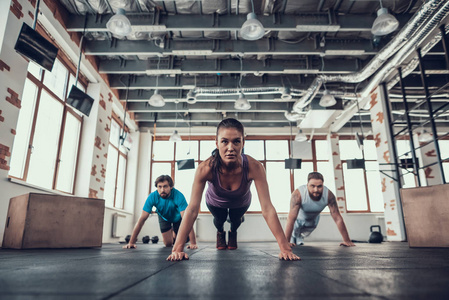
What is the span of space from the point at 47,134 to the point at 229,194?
4.54 meters

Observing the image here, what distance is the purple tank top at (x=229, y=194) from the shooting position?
7.50 ft

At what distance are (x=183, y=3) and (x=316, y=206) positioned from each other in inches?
153

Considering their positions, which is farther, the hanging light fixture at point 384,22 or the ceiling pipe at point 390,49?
the ceiling pipe at point 390,49

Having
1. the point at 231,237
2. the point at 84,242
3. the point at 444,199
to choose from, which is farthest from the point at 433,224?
the point at 84,242

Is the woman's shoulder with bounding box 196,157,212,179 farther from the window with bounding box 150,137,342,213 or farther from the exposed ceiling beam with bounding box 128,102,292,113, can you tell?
the window with bounding box 150,137,342,213

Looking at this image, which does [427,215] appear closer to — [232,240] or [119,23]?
[232,240]

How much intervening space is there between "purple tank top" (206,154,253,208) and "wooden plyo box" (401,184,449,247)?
1.87 metres

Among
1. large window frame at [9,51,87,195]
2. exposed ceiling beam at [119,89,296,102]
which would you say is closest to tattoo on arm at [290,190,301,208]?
large window frame at [9,51,87,195]

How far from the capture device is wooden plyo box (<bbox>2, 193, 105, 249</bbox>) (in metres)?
3.18

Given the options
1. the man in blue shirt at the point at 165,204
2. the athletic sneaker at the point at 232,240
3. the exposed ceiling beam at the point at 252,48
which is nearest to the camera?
the athletic sneaker at the point at 232,240

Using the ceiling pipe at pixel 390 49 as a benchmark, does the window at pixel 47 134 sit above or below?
below

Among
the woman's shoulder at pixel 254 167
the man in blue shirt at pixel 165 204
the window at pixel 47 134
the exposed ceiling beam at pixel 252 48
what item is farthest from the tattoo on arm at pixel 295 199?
the window at pixel 47 134

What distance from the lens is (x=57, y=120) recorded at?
232 inches

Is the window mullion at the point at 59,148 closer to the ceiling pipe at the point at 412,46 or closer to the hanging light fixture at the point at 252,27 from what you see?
the hanging light fixture at the point at 252,27
